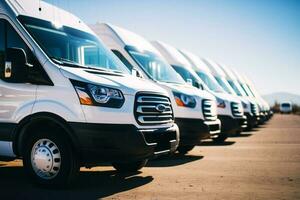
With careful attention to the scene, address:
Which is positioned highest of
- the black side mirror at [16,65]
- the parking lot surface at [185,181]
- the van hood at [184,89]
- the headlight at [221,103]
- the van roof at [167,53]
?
the van roof at [167,53]

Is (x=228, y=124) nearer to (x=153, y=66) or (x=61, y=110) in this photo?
(x=153, y=66)

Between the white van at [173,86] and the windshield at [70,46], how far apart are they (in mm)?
1752

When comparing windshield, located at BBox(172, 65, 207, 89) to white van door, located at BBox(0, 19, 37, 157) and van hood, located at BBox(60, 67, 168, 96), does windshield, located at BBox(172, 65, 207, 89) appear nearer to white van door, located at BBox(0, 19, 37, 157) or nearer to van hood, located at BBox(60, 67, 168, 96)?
van hood, located at BBox(60, 67, 168, 96)

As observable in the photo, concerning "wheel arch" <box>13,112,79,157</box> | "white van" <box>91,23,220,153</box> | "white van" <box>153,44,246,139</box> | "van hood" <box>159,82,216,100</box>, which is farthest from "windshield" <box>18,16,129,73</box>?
"white van" <box>153,44,246,139</box>

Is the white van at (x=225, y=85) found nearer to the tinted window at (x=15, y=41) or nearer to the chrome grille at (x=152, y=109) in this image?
the chrome grille at (x=152, y=109)

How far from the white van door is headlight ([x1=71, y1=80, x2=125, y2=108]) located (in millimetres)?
713

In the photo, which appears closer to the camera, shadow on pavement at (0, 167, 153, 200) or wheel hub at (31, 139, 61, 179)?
shadow on pavement at (0, 167, 153, 200)

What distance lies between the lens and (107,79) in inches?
254

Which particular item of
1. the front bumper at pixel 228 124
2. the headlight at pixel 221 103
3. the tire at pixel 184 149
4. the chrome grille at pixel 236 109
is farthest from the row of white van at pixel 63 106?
the chrome grille at pixel 236 109

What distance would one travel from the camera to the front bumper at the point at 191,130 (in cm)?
951

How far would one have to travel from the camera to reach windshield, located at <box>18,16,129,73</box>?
6.75m

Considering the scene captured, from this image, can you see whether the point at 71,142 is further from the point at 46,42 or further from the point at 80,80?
the point at 46,42

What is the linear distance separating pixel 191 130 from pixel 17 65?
14.6 ft

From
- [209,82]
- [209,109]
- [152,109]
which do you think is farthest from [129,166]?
Result: [209,82]
